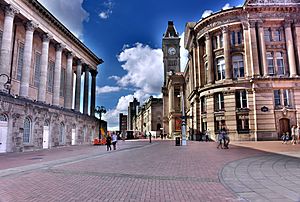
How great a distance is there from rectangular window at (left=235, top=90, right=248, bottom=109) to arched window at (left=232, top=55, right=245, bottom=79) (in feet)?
9.03

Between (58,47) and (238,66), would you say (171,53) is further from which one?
(58,47)

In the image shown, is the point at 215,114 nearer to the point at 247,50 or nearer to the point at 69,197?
the point at 247,50

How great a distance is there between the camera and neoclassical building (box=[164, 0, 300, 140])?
32875mm

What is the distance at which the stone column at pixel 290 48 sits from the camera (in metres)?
33.6

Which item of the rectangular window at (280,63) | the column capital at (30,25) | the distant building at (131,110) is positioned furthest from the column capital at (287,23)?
the distant building at (131,110)

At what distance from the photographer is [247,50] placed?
115 feet

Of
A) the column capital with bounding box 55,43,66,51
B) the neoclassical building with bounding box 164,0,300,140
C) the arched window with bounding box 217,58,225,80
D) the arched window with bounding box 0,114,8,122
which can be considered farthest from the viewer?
the arched window with bounding box 217,58,225,80

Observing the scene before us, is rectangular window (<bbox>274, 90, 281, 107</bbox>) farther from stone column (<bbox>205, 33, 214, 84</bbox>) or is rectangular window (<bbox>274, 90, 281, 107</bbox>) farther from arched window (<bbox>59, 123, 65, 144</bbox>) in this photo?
arched window (<bbox>59, 123, 65, 144</bbox>)

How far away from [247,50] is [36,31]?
30.0 metres

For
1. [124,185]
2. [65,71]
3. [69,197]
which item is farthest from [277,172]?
[65,71]

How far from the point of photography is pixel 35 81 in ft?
109

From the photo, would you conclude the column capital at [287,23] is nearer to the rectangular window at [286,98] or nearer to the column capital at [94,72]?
the rectangular window at [286,98]

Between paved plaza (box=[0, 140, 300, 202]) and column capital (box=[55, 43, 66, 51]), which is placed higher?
column capital (box=[55, 43, 66, 51])

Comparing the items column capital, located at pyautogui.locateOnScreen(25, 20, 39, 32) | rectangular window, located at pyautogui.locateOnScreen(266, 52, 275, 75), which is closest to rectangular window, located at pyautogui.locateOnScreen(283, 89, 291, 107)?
rectangular window, located at pyautogui.locateOnScreen(266, 52, 275, 75)
